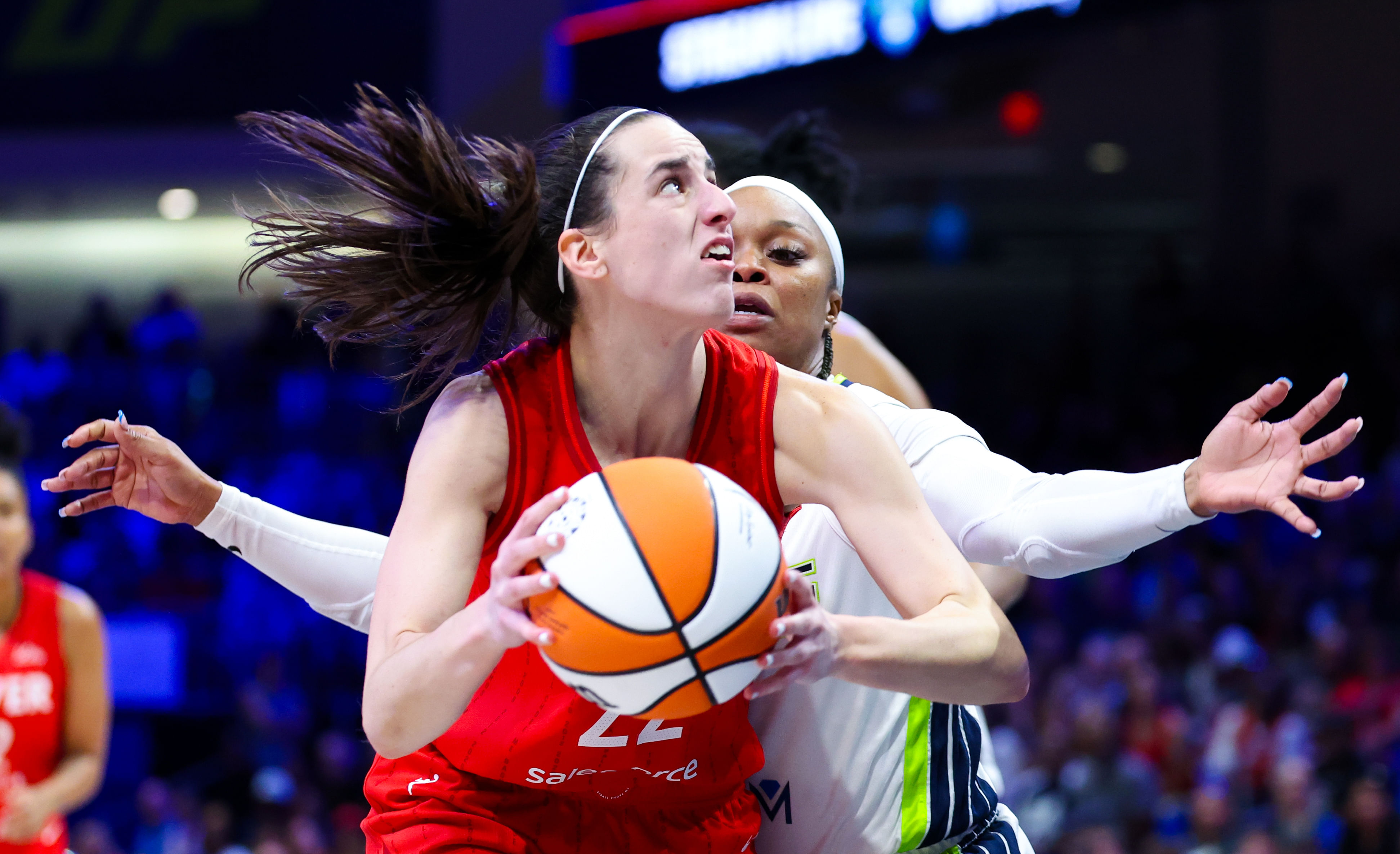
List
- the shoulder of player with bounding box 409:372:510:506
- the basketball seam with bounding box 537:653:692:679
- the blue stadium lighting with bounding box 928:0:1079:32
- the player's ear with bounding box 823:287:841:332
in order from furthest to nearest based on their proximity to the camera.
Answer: the blue stadium lighting with bounding box 928:0:1079:32, the player's ear with bounding box 823:287:841:332, the shoulder of player with bounding box 409:372:510:506, the basketball seam with bounding box 537:653:692:679

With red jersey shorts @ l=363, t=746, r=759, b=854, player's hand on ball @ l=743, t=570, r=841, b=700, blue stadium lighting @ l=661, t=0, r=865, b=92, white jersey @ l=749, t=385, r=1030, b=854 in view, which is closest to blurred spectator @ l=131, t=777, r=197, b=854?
blue stadium lighting @ l=661, t=0, r=865, b=92

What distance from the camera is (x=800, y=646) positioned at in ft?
6.20

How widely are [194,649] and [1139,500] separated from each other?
32.8 feet

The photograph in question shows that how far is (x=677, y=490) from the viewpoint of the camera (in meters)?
2.02

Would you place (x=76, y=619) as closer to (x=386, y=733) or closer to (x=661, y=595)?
(x=386, y=733)

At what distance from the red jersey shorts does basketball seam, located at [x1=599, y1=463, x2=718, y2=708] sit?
2.18ft

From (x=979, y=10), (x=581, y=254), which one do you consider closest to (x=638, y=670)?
(x=581, y=254)

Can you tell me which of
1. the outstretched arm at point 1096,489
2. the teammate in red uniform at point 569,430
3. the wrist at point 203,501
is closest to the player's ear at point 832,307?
the outstretched arm at point 1096,489

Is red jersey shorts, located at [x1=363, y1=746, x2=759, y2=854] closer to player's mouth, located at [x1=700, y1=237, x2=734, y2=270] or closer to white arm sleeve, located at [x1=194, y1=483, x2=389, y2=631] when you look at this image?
white arm sleeve, located at [x1=194, y1=483, x2=389, y2=631]

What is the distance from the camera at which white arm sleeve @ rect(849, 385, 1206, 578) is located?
2.48 metres

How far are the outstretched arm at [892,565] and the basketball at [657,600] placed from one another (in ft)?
0.44

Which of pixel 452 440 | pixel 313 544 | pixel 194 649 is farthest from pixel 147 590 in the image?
pixel 452 440

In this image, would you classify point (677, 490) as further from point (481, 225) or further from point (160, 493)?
point (160, 493)

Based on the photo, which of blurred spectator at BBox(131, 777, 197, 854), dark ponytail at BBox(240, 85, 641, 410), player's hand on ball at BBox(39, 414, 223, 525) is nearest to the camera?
dark ponytail at BBox(240, 85, 641, 410)
